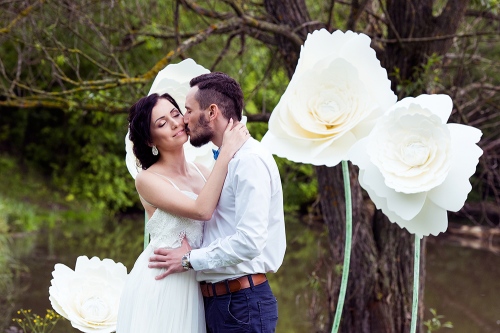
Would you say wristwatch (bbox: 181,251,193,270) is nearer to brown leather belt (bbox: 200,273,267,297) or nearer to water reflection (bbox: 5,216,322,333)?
brown leather belt (bbox: 200,273,267,297)

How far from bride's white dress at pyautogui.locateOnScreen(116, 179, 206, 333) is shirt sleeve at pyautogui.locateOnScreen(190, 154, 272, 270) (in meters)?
0.18

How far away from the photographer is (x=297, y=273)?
31.8 feet

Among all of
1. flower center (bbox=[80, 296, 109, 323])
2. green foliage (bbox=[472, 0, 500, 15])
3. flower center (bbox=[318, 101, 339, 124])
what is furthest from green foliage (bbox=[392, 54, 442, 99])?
flower center (bbox=[80, 296, 109, 323])

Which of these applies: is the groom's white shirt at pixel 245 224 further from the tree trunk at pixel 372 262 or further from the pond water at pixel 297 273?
the pond water at pixel 297 273

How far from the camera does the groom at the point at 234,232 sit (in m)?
2.25

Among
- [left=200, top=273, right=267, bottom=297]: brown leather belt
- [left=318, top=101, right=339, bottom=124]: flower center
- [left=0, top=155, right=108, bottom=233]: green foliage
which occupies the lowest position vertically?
[left=200, top=273, right=267, bottom=297]: brown leather belt

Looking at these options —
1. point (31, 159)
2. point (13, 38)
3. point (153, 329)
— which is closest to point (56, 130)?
point (31, 159)

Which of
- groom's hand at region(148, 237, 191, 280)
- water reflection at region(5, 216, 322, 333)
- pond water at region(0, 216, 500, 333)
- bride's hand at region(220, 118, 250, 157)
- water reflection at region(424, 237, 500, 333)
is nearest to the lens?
bride's hand at region(220, 118, 250, 157)

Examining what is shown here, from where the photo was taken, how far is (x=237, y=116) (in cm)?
243

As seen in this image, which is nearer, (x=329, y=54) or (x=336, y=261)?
(x=329, y=54)

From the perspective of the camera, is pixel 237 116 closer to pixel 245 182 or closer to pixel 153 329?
pixel 245 182

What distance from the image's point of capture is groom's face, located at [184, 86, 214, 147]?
2367 millimetres

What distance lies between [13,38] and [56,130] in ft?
37.1

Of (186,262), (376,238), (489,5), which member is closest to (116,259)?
(376,238)
